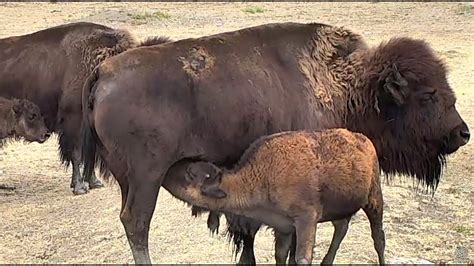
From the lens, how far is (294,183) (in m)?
4.68

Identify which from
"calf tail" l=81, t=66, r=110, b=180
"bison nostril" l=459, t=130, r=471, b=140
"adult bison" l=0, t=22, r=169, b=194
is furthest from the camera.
Answer: "adult bison" l=0, t=22, r=169, b=194

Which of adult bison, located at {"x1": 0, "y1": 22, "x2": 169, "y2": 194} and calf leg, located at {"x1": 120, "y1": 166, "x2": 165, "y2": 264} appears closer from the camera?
calf leg, located at {"x1": 120, "y1": 166, "x2": 165, "y2": 264}

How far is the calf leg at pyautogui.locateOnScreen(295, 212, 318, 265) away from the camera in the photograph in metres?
4.61

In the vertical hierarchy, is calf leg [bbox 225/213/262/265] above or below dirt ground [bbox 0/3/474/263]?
above

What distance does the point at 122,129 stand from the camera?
4719mm

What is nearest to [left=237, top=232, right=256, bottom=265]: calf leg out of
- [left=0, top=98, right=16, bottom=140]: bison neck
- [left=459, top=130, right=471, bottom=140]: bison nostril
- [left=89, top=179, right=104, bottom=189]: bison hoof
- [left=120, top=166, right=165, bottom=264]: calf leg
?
[left=120, top=166, right=165, bottom=264]: calf leg

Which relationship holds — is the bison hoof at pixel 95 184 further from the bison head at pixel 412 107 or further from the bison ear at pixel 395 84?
the bison ear at pixel 395 84

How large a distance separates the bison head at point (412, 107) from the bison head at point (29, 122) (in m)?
3.93

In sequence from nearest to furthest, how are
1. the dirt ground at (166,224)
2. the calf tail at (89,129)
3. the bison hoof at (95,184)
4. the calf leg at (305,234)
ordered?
the calf leg at (305,234) → the calf tail at (89,129) → the dirt ground at (166,224) → the bison hoof at (95,184)

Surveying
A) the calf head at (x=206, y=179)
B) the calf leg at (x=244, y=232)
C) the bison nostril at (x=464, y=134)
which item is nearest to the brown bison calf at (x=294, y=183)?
the calf head at (x=206, y=179)

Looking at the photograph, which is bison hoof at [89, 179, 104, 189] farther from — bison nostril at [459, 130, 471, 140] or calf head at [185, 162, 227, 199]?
bison nostril at [459, 130, 471, 140]

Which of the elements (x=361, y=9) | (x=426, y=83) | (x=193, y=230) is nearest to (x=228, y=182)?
(x=426, y=83)

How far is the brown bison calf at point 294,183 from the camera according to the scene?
4.66 m

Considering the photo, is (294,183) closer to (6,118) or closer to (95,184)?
(95,184)
